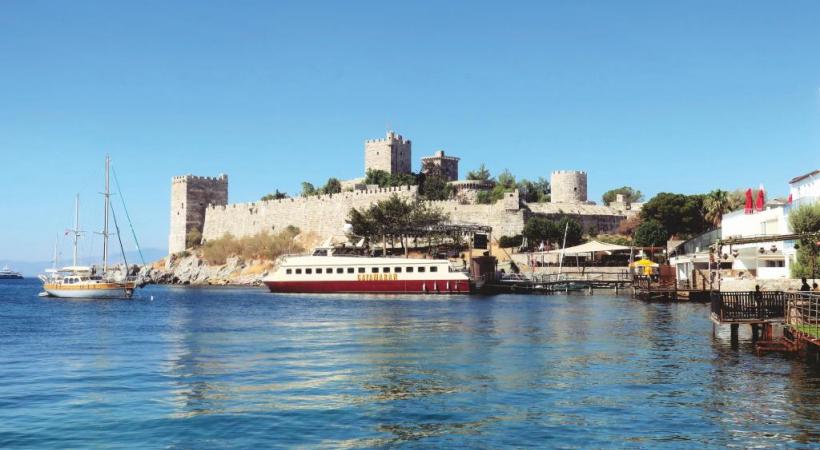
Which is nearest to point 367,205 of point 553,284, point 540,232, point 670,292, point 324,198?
point 324,198

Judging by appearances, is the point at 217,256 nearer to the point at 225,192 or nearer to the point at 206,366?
the point at 225,192

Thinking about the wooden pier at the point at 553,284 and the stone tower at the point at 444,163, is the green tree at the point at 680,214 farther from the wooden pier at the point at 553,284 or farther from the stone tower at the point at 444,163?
the stone tower at the point at 444,163

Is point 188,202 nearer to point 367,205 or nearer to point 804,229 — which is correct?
point 367,205

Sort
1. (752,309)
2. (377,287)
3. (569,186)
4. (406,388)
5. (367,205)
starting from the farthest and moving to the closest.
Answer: (569,186) < (367,205) < (377,287) < (752,309) < (406,388)

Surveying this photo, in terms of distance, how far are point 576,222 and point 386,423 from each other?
70.5 meters

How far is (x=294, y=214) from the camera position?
10369 cm

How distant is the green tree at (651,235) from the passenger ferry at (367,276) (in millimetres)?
19587

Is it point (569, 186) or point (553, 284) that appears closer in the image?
point (553, 284)

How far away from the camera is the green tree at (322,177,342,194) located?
113 m

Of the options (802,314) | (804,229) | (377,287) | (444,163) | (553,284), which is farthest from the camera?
(444,163)

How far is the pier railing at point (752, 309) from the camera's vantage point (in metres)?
23.2

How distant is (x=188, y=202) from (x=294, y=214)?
16282 millimetres

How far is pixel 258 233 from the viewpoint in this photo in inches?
4195

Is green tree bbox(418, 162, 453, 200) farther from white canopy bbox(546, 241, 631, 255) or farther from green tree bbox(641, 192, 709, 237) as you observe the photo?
white canopy bbox(546, 241, 631, 255)
